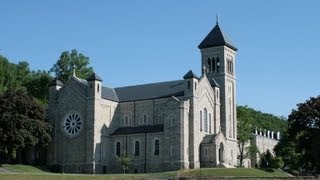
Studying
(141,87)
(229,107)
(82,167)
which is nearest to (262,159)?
(229,107)

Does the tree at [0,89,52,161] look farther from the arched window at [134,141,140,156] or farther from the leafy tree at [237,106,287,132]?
the leafy tree at [237,106,287,132]

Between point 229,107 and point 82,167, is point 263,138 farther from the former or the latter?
point 82,167

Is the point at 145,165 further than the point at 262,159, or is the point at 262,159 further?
the point at 262,159

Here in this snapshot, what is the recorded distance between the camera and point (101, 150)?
9244 cm

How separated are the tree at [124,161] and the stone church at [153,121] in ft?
2.72

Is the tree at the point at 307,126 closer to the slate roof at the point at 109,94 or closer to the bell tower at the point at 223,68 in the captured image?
the bell tower at the point at 223,68

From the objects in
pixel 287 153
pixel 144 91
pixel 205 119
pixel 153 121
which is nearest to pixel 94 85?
pixel 144 91

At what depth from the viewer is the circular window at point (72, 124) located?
94.4 metres

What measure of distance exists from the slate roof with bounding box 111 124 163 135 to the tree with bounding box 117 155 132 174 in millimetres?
4072

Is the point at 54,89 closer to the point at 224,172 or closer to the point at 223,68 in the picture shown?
the point at 223,68

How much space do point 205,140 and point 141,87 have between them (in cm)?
1454

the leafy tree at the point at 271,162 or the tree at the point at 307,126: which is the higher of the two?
the tree at the point at 307,126

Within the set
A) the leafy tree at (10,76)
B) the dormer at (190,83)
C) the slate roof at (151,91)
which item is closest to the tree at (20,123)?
the slate roof at (151,91)

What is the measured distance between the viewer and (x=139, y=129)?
93.9 metres
